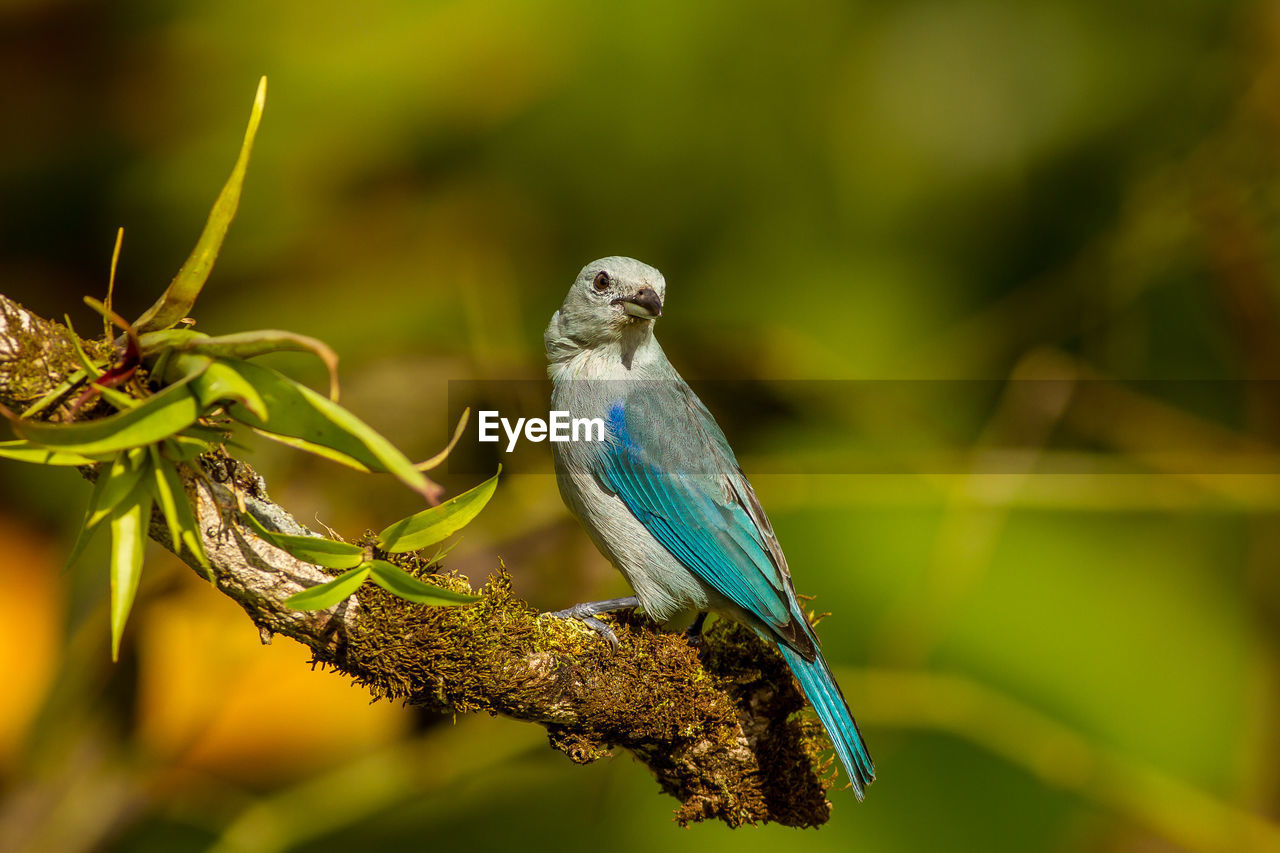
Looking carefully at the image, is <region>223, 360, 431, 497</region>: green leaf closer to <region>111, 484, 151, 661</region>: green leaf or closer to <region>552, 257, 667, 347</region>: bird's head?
<region>111, 484, 151, 661</region>: green leaf

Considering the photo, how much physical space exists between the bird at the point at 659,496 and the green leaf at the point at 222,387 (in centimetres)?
128

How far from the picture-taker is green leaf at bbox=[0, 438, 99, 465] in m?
1.66

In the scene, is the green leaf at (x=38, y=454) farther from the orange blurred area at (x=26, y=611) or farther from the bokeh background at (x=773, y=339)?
the orange blurred area at (x=26, y=611)

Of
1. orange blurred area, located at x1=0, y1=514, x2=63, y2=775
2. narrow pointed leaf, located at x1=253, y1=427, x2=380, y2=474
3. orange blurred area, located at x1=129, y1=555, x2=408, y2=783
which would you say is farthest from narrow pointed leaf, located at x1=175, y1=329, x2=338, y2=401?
orange blurred area, located at x1=0, y1=514, x2=63, y2=775

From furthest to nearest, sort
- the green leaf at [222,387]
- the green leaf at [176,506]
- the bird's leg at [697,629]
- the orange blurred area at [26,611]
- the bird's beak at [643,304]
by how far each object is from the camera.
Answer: the orange blurred area at [26,611], the bird's beak at [643,304], the bird's leg at [697,629], the green leaf at [176,506], the green leaf at [222,387]

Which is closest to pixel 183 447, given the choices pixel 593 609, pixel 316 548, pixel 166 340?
pixel 166 340

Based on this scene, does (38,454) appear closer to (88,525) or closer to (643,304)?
(88,525)

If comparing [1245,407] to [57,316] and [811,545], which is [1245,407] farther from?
[57,316]

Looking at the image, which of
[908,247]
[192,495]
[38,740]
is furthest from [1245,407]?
[38,740]

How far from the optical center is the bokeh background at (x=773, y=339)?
4.00m

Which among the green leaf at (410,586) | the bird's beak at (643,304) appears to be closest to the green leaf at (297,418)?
the green leaf at (410,586)

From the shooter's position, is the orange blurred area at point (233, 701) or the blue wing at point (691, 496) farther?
the orange blurred area at point (233, 701)

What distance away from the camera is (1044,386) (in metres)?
4.96

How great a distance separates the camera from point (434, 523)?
1.97 m
